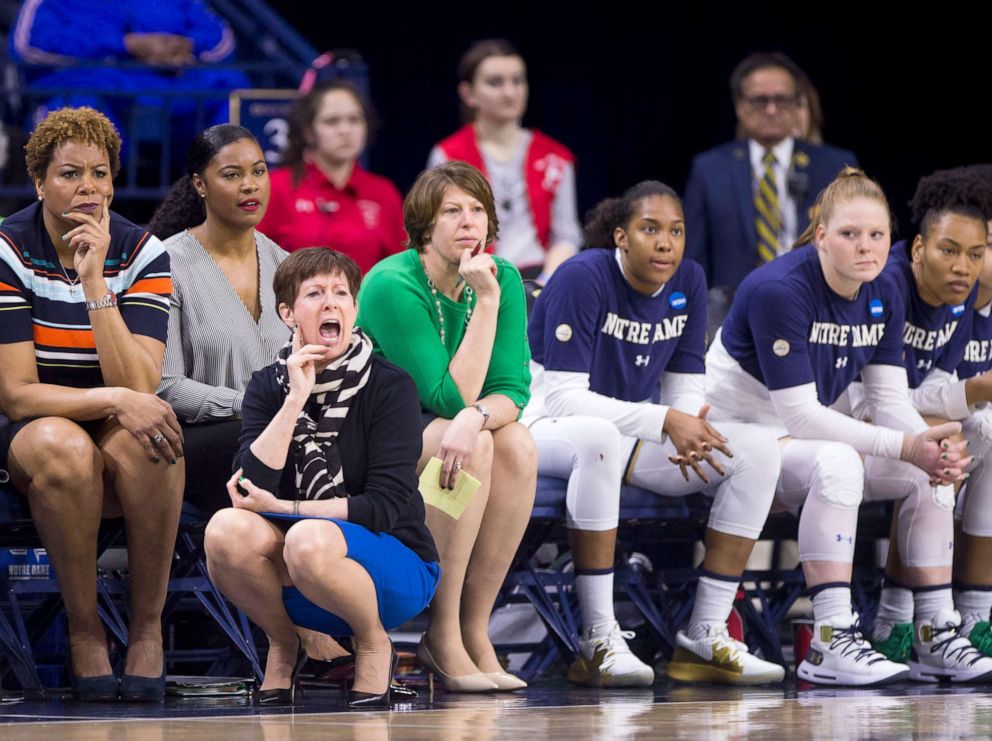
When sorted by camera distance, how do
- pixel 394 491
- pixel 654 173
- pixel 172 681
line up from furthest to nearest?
pixel 654 173 → pixel 172 681 → pixel 394 491

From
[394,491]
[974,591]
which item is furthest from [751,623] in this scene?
[394,491]

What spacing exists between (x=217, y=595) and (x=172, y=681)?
Answer: 0.20 meters

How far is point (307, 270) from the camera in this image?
11.1 ft

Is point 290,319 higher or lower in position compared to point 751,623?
higher

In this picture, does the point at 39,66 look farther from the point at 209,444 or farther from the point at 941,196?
the point at 941,196

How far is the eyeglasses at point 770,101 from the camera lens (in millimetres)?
5543

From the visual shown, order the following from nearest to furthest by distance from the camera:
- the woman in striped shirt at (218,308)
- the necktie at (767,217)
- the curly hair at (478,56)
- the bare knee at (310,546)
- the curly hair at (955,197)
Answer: the bare knee at (310,546) < the woman in striped shirt at (218,308) < the curly hair at (955,197) < the necktie at (767,217) < the curly hair at (478,56)

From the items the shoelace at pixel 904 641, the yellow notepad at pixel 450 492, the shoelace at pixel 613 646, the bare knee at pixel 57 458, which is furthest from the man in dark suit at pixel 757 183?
the bare knee at pixel 57 458

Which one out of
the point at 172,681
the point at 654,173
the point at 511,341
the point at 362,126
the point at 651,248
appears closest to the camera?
the point at 172,681

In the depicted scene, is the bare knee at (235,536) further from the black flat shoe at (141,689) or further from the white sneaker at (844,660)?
the white sneaker at (844,660)

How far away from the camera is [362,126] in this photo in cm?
515

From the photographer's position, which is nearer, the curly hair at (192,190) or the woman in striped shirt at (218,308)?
the woman in striped shirt at (218,308)

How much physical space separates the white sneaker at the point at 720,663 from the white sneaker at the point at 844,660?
8 cm

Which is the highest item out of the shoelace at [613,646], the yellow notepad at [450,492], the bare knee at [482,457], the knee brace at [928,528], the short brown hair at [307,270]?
the short brown hair at [307,270]
